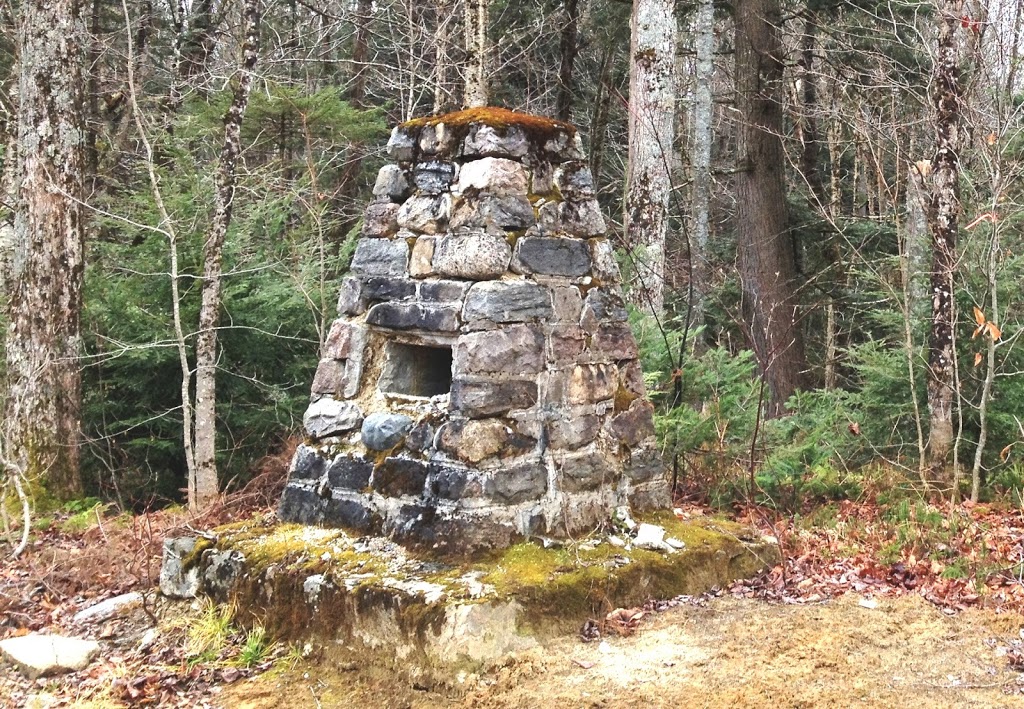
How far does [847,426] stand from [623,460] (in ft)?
11.4

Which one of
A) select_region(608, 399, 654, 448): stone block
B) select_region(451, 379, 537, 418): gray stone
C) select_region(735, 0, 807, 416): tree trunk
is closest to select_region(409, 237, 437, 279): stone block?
select_region(451, 379, 537, 418): gray stone

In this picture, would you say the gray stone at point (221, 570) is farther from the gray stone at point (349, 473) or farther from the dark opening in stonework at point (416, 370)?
the dark opening in stonework at point (416, 370)

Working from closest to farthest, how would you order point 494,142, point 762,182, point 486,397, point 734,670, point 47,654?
point 734,670, point 47,654, point 486,397, point 494,142, point 762,182

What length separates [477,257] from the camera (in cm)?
420

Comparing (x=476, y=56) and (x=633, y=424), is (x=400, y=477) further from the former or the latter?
(x=476, y=56)

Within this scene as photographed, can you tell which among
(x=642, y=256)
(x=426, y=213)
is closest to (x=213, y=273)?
(x=642, y=256)

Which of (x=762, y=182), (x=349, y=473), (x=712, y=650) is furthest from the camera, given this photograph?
(x=762, y=182)

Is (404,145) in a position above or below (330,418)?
above

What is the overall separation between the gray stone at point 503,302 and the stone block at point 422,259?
31 cm

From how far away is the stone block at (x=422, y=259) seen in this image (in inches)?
172

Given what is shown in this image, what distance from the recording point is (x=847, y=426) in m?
7.35

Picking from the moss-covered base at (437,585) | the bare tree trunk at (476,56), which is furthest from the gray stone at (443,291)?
the bare tree trunk at (476,56)

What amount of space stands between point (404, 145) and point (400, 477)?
5.80 ft

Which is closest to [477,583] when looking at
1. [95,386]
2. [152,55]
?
[95,386]
